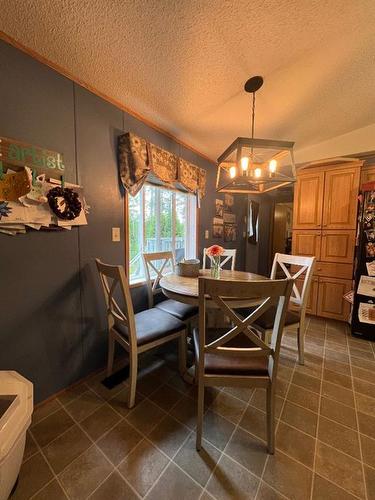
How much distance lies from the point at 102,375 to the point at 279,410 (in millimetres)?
1408

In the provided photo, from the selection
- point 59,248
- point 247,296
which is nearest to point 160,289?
point 59,248

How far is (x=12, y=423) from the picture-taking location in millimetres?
860

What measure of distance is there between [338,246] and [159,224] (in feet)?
7.91

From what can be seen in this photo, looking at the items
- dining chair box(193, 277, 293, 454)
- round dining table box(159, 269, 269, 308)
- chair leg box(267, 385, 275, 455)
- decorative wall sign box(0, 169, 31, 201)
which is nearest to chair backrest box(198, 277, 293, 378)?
dining chair box(193, 277, 293, 454)

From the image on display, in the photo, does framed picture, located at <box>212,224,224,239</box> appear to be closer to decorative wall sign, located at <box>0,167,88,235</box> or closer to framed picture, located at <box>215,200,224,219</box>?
framed picture, located at <box>215,200,224,219</box>

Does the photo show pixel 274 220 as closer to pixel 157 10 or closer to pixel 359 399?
pixel 359 399

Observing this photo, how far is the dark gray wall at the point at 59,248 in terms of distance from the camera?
1.31 meters

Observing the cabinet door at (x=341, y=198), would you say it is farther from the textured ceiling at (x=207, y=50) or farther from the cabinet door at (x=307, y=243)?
the textured ceiling at (x=207, y=50)

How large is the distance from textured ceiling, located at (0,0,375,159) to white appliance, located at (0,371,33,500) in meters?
1.93

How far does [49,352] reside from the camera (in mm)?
1508

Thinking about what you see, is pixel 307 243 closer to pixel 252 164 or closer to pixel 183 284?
pixel 252 164

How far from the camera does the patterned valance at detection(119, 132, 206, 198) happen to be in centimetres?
189

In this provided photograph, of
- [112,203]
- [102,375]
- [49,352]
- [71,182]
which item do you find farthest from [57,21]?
[102,375]

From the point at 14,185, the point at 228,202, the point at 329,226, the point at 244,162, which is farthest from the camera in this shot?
the point at 228,202
